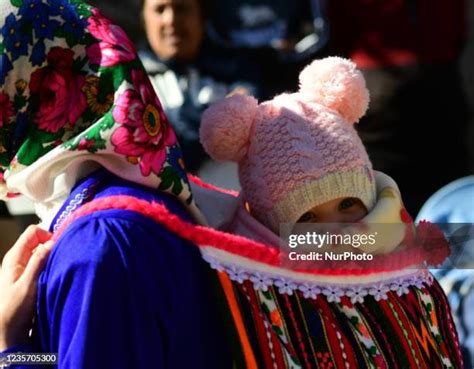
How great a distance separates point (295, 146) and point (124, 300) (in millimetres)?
470

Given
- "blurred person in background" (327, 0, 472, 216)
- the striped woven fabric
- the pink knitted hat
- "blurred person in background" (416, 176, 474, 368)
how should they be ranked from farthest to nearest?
"blurred person in background" (327, 0, 472, 216), "blurred person in background" (416, 176, 474, 368), the pink knitted hat, the striped woven fabric

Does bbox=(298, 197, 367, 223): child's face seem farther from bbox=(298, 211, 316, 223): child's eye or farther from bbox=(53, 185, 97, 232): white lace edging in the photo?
bbox=(53, 185, 97, 232): white lace edging

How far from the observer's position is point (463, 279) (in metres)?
2.47

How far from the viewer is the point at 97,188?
166cm

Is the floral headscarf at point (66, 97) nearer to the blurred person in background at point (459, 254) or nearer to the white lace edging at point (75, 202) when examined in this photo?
the white lace edging at point (75, 202)

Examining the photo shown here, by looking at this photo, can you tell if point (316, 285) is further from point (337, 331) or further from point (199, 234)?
point (199, 234)

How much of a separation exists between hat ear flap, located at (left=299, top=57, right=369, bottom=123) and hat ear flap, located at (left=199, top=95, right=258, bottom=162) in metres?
0.13

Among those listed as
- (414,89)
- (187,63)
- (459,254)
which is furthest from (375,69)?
(459,254)

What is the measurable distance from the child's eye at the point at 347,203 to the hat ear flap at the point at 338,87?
0.17 meters

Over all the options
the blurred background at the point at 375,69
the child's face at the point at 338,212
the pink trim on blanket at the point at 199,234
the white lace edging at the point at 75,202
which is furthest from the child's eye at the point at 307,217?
the blurred background at the point at 375,69

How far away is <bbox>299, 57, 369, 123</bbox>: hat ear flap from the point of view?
1908mm

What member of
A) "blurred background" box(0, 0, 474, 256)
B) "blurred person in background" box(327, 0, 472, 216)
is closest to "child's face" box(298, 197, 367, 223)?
"blurred background" box(0, 0, 474, 256)

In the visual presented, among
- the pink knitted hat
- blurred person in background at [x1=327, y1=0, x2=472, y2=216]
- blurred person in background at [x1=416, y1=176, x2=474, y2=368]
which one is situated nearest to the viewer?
the pink knitted hat

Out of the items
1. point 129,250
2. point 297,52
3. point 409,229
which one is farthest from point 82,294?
point 297,52
